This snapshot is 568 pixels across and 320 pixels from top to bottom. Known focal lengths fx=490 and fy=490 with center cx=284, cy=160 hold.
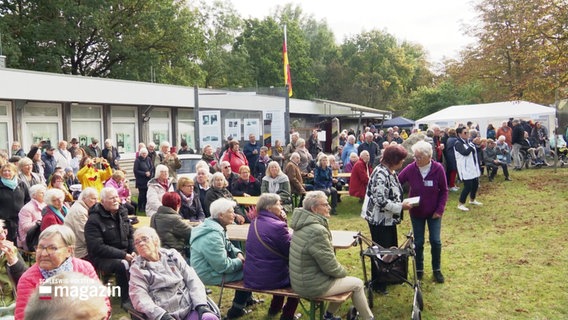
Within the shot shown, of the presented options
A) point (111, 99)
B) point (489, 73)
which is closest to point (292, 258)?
point (111, 99)

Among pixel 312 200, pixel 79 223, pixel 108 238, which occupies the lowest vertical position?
pixel 108 238

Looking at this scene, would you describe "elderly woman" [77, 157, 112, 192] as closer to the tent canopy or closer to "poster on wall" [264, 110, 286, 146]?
"poster on wall" [264, 110, 286, 146]

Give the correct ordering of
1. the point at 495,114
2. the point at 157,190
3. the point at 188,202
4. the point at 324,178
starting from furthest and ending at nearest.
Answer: the point at 495,114 → the point at 324,178 → the point at 157,190 → the point at 188,202

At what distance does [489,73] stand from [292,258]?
2882cm

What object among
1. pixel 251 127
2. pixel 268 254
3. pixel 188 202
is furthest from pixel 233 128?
pixel 268 254

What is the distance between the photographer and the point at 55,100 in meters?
14.1

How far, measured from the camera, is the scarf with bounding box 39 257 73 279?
3658mm

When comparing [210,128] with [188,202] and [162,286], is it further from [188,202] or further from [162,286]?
[162,286]

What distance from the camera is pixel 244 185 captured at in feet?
32.3

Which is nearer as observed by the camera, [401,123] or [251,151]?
[251,151]

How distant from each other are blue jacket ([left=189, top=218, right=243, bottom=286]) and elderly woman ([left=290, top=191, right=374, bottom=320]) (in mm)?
797

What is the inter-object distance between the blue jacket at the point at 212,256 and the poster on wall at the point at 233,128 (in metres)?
8.44

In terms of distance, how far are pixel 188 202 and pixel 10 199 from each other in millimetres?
2467

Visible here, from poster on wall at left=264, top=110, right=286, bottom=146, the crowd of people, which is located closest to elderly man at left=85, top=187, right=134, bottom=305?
the crowd of people
